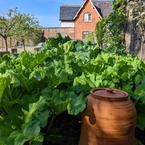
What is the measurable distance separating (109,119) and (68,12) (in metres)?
56.5

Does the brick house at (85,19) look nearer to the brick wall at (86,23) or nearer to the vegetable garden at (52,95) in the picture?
the brick wall at (86,23)

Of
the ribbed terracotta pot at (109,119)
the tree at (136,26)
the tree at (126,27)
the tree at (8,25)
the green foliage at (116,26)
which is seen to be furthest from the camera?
the tree at (8,25)

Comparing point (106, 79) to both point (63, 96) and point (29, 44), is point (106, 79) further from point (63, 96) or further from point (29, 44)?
point (29, 44)

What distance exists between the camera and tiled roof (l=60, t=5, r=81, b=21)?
58.5 m

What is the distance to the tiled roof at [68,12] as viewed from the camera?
58.5 metres

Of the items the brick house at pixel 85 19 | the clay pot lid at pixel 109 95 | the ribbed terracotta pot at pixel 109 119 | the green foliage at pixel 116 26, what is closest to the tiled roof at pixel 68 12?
the brick house at pixel 85 19

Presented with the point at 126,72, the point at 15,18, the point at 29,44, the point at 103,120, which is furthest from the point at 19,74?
the point at 29,44

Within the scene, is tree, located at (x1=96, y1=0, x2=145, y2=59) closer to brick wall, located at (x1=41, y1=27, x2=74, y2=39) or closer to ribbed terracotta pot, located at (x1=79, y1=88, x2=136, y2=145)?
ribbed terracotta pot, located at (x1=79, y1=88, x2=136, y2=145)

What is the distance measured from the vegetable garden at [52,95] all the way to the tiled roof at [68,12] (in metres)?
54.5

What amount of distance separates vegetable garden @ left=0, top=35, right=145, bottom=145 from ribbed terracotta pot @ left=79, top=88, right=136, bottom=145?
0.11 metres

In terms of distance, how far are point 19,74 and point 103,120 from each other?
33.2 inches

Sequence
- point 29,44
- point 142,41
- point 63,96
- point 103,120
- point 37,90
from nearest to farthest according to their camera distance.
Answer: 1. point 103,120
2. point 63,96
3. point 37,90
4. point 142,41
5. point 29,44

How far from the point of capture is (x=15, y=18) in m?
41.8

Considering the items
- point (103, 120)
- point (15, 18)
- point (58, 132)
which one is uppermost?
point (15, 18)
